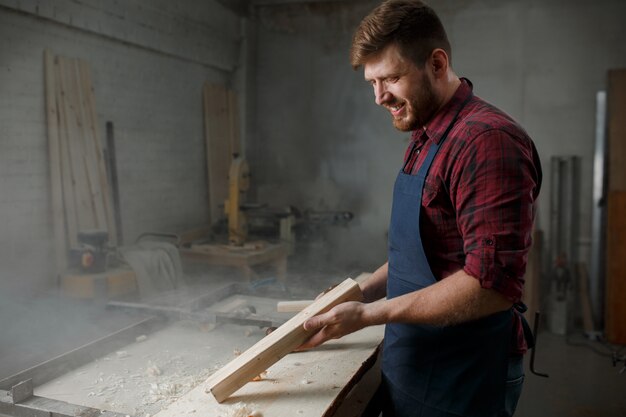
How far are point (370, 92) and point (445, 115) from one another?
4.75m

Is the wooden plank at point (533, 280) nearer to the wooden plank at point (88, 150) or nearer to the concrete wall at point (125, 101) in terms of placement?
the concrete wall at point (125, 101)

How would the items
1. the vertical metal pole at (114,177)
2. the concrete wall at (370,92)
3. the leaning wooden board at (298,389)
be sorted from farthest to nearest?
the concrete wall at (370,92) < the vertical metal pole at (114,177) < the leaning wooden board at (298,389)

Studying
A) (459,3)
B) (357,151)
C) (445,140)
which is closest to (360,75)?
(357,151)

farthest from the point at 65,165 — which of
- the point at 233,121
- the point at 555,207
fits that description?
the point at 555,207

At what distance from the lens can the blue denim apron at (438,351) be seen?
4.32ft

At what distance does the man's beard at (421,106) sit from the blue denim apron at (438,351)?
0.10 m

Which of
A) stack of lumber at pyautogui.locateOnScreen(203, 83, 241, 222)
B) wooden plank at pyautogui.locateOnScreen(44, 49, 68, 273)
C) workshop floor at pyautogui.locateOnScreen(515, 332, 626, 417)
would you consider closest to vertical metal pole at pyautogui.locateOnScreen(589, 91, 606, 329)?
workshop floor at pyautogui.locateOnScreen(515, 332, 626, 417)

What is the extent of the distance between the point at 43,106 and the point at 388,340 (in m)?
3.27

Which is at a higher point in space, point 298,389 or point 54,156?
point 54,156

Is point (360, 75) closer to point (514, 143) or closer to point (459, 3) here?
point (459, 3)

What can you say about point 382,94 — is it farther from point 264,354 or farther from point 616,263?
point 616,263

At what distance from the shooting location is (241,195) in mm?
4758

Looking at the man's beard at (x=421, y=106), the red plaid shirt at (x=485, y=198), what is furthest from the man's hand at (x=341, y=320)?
the man's beard at (x=421, y=106)

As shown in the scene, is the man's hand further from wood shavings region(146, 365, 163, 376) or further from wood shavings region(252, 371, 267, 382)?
wood shavings region(146, 365, 163, 376)
